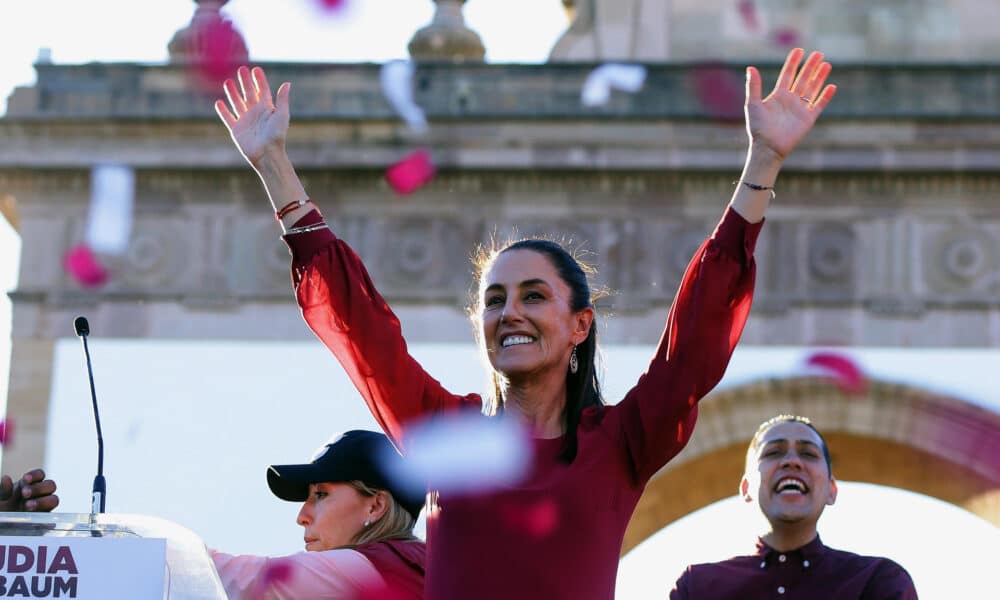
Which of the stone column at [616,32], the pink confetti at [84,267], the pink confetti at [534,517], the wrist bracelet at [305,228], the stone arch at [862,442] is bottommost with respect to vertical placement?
the pink confetti at [534,517]

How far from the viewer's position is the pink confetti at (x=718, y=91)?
14.6 meters

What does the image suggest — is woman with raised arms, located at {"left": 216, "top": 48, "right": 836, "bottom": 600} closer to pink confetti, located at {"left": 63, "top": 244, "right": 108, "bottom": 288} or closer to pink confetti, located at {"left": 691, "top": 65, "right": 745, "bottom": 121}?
pink confetti, located at {"left": 63, "top": 244, "right": 108, "bottom": 288}

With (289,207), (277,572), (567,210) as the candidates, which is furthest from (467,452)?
(567,210)

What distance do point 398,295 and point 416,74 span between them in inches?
77.3

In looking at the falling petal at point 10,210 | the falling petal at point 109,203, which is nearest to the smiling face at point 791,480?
the falling petal at point 109,203

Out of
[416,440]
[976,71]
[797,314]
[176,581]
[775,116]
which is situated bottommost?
[176,581]

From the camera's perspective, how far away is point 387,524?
3975mm

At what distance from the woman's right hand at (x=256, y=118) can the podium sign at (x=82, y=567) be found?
117cm

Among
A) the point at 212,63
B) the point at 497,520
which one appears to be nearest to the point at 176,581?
the point at 497,520

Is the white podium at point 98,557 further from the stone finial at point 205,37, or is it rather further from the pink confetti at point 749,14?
the pink confetti at point 749,14

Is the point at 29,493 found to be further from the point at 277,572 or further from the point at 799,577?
the point at 799,577

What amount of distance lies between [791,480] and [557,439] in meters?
1.74

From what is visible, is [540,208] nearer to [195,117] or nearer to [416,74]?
[416,74]

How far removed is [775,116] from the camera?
346 cm
